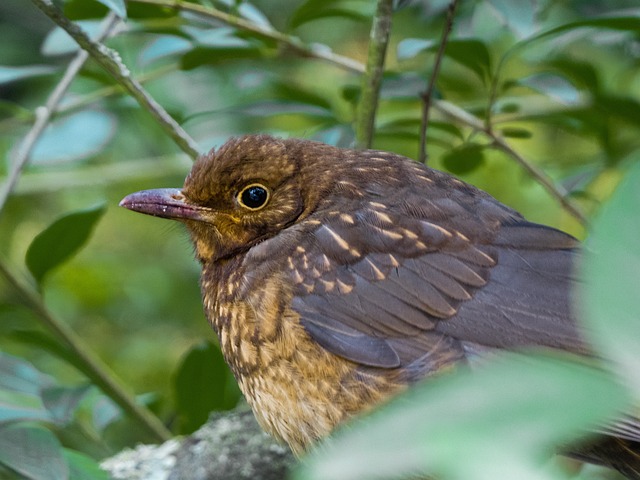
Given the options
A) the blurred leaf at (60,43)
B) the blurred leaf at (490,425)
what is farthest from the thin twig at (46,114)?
the blurred leaf at (490,425)

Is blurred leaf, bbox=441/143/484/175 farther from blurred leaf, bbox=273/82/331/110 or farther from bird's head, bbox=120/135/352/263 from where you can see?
bird's head, bbox=120/135/352/263

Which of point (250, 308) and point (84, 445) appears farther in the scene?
point (84, 445)

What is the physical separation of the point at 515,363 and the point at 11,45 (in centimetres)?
542

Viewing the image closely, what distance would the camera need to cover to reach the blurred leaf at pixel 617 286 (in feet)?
1.93

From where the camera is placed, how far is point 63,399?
2557mm

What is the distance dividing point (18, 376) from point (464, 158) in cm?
156

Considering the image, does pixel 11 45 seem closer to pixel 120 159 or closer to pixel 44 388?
pixel 120 159

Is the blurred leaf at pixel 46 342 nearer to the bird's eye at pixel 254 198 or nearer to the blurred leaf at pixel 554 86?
the bird's eye at pixel 254 198

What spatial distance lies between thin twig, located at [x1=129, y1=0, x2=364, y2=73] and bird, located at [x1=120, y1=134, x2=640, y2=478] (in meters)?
0.40

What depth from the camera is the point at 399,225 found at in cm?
229

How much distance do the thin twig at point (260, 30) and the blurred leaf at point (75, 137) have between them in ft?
2.37

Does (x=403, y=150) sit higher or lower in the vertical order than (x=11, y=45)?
lower

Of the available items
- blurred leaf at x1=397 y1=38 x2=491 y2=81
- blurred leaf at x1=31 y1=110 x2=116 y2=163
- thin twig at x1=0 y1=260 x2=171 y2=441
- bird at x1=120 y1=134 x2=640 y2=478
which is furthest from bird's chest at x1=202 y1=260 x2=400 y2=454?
blurred leaf at x1=31 y1=110 x2=116 y2=163

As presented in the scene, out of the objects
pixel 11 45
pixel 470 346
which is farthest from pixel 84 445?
pixel 11 45
